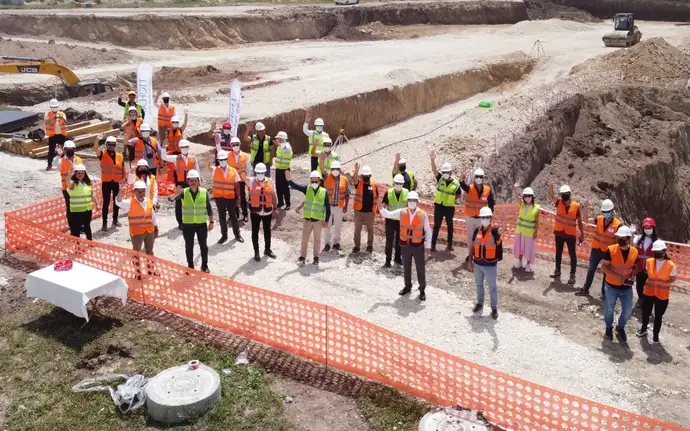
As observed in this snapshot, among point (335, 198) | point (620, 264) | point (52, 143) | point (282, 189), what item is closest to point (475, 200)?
point (335, 198)

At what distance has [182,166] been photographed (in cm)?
1358

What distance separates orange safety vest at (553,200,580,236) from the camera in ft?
40.4

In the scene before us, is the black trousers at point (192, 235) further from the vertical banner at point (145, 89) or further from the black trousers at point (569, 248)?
the vertical banner at point (145, 89)

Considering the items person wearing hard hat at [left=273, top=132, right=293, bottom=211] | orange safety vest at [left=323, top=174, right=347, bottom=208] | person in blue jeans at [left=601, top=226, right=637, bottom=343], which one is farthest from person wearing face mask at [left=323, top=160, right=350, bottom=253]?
person in blue jeans at [left=601, top=226, right=637, bottom=343]

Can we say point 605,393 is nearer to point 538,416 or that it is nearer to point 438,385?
point 538,416

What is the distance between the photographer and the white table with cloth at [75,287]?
996cm

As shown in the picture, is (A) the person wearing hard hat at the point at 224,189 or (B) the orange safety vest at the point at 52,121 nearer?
(A) the person wearing hard hat at the point at 224,189

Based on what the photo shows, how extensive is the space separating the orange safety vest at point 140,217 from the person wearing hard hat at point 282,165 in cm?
392

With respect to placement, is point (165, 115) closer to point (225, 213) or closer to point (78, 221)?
point (225, 213)

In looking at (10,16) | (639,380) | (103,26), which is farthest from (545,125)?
(10,16)

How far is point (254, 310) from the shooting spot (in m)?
10.1

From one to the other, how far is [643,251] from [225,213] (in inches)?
310

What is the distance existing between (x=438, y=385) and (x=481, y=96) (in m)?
28.8

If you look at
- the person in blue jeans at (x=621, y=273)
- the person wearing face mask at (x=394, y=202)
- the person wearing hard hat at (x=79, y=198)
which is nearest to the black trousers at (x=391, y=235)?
the person wearing face mask at (x=394, y=202)
